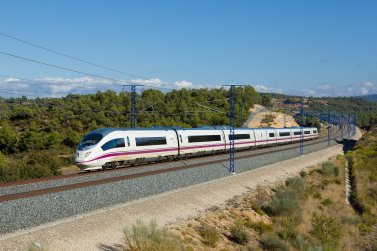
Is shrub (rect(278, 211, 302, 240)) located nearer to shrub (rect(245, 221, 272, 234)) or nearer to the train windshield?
shrub (rect(245, 221, 272, 234))

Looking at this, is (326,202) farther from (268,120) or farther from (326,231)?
(268,120)

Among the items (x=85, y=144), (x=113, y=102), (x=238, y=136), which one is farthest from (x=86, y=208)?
(x=113, y=102)

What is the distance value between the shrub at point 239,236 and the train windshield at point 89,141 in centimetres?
1295

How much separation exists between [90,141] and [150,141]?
19.7 ft

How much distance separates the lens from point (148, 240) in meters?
12.9

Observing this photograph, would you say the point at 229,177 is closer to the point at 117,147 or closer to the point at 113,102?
the point at 117,147

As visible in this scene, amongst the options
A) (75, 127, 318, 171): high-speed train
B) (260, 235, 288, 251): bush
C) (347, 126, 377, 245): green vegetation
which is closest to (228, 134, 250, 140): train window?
(75, 127, 318, 171): high-speed train

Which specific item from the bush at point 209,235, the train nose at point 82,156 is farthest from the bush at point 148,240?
the train nose at point 82,156

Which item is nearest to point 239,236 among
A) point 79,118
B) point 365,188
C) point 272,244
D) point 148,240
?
point 272,244

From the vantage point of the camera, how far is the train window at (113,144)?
28447 mm

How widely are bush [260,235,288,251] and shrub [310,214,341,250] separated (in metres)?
3.37

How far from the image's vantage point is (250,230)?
772 inches

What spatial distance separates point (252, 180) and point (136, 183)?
31.7 feet

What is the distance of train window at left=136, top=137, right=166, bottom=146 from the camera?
32062 millimetres
